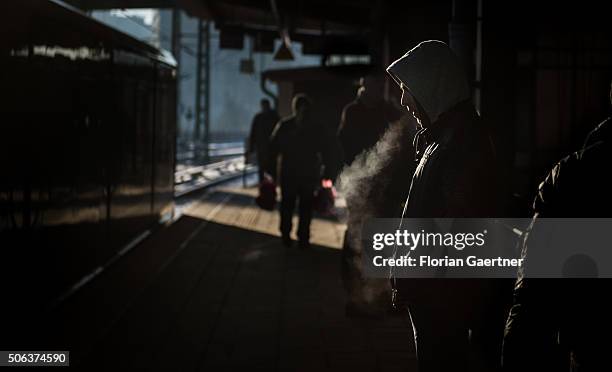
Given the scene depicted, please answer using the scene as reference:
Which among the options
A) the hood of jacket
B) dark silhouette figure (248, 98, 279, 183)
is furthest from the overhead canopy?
the hood of jacket

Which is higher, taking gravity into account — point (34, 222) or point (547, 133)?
point (547, 133)

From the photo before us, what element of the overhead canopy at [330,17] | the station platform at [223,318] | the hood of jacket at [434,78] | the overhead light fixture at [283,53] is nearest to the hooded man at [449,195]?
the hood of jacket at [434,78]

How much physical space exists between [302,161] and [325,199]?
569 millimetres

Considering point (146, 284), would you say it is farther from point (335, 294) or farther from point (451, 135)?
point (451, 135)

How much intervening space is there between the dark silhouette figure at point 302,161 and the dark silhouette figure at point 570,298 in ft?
26.6

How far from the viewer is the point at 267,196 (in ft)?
38.2

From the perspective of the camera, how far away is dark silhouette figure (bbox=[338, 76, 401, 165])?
768 centimetres

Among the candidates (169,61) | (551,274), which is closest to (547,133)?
(169,61)

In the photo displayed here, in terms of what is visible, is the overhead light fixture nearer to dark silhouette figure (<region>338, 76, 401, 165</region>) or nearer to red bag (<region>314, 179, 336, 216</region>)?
red bag (<region>314, 179, 336, 216</region>)

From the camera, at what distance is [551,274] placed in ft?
8.38

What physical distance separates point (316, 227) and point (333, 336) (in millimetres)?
7422

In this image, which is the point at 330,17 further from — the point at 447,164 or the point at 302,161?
the point at 447,164

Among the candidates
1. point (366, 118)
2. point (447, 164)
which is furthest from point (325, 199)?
point (447, 164)

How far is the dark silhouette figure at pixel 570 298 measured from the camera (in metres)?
2.45
